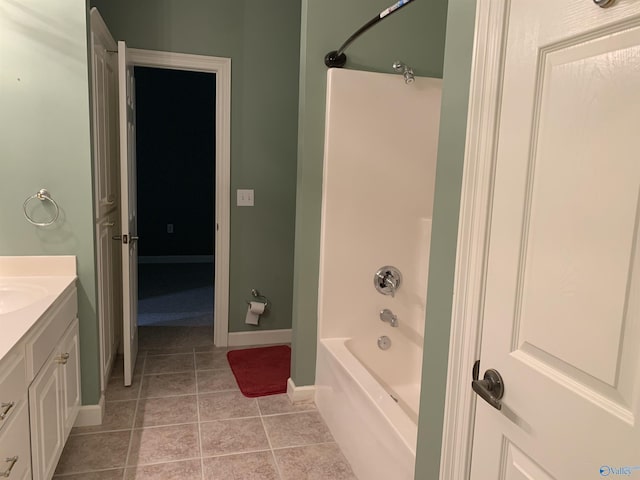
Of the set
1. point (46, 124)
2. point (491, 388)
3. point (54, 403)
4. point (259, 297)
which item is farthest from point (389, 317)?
point (46, 124)

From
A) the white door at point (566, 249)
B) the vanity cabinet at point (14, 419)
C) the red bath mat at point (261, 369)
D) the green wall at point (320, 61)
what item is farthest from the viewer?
the red bath mat at point (261, 369)

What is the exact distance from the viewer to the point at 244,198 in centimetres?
354

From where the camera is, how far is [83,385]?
2.44 metres

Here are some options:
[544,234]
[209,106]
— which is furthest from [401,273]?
[209,106]

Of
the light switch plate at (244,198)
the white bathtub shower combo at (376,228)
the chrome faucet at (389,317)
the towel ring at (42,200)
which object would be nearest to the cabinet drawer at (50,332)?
the towel ring at (42,200)

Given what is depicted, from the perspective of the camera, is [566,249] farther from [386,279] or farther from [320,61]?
[320,61]

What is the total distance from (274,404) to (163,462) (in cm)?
75

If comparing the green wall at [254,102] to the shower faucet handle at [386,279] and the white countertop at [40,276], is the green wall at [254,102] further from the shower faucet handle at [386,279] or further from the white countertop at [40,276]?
the white countertop at [40,276]

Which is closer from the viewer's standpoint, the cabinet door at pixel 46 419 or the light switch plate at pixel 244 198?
the cabinet door at pixel 46 419

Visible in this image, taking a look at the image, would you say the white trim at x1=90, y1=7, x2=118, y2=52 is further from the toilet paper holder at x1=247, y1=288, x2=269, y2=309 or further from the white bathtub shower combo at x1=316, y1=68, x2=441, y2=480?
the toilet paper holder at x1=247, y1=288, x2=269, y2=309

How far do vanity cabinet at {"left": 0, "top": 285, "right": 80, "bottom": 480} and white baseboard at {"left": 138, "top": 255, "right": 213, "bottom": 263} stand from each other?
14.0 ft

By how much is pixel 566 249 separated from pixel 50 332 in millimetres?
1841

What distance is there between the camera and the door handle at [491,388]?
110cm

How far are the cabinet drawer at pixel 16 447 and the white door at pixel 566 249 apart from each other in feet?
4.43
